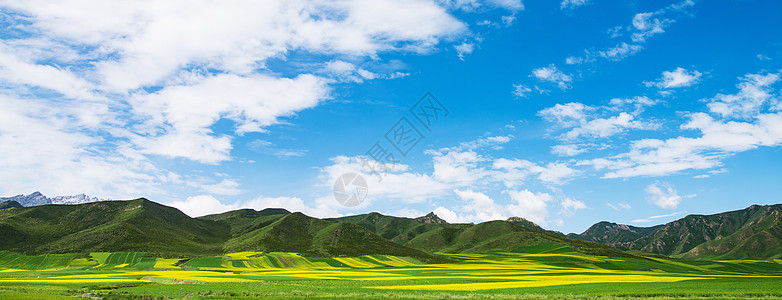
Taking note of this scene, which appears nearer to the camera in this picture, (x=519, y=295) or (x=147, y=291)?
(x=519, y=295)

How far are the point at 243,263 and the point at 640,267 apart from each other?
157262 mm

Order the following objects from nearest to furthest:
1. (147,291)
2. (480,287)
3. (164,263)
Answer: (147,291), (480,287), (164,263)

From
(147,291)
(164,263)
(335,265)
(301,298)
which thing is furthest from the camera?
(335,265)

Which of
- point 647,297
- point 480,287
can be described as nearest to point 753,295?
point 647,297

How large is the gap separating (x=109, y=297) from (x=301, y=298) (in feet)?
90.2

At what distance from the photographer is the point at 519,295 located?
181 ft

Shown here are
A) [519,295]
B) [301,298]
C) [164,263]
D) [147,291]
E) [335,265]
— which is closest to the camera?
[301,298]

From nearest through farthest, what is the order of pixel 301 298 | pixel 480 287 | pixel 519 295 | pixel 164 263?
pixel 301 298 → pixel 519 295 → pixel 480 287 → pixel 164 263

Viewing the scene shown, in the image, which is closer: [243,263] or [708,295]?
[708,295]

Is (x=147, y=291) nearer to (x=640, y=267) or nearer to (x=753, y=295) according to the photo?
(x=753, y=295)

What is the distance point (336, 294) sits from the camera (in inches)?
2212

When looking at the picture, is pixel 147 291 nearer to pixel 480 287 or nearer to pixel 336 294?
pixel 336 294

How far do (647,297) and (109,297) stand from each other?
71729 millimetres

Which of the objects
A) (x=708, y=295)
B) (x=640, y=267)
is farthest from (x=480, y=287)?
(x=640, y=267)
